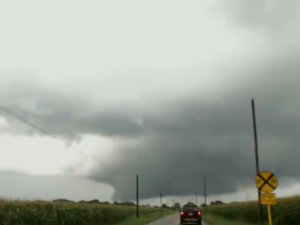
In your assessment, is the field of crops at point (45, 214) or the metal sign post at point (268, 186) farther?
the field of crops at point (45, 214)

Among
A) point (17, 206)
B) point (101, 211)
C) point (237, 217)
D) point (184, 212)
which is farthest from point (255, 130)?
point (237, 217)

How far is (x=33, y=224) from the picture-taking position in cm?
3070

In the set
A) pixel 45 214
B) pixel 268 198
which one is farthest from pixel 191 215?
pixel 268 198

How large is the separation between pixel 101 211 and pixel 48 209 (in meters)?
16.3

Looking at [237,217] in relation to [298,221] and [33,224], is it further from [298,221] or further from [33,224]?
[33,224]

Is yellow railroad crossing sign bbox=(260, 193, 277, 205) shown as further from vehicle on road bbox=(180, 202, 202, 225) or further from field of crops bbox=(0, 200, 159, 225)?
vehicle on road bbox=(180, 202, 202, 225)

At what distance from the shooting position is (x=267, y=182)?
2259 centimetres

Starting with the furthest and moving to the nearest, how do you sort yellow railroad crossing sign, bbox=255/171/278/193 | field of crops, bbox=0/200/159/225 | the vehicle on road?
the vehicle on road
field of crops, bbox=0/200/159/225
yellow railroad crossing sign, bbox=255/171/278/193

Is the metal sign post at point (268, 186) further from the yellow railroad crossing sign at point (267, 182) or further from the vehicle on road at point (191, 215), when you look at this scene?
the vehicle on road at point (191, 215)

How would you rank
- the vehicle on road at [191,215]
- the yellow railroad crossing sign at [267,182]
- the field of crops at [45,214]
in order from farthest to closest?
the vehicle on road at [191,215]
the field of crops at [45,214]
the yellow railroad crossing sign at [267,182]

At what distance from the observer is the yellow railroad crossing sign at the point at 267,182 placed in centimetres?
2251

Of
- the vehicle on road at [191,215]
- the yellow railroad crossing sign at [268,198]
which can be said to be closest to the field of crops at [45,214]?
the vehicle on road at [191,215]

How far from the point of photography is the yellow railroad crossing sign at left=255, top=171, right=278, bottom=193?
22.5 meters

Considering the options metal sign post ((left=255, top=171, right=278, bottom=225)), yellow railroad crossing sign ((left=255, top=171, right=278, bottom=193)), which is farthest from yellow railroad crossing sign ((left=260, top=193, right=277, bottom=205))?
yellow railroad crossing sign ((left=255, top=171, right=278, bottom=193))
